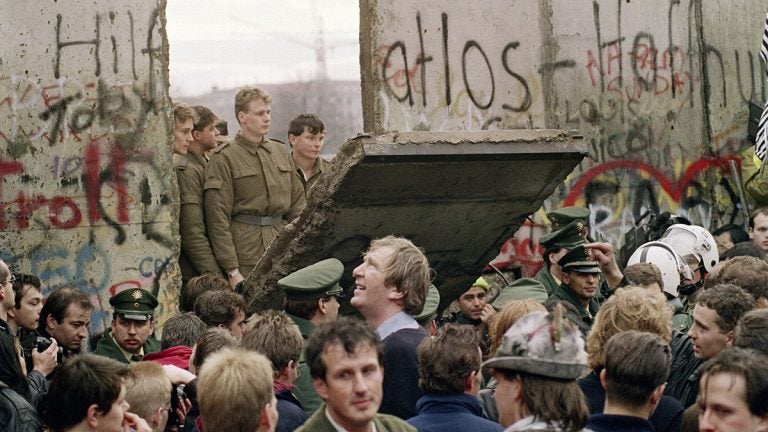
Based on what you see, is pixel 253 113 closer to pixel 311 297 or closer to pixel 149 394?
pixel 311 297

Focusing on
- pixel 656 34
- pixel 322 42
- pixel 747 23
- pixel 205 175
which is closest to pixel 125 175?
pixel 205 175

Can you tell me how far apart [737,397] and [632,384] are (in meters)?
0.42

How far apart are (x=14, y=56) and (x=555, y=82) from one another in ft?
17.0

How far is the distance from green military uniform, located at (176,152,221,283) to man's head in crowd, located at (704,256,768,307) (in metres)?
4.18

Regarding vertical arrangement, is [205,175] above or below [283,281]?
above

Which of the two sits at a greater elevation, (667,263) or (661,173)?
(661,173)

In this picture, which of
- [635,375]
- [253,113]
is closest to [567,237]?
[253,113]

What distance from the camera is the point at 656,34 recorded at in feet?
45.2

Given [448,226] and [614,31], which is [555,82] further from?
[448,226]

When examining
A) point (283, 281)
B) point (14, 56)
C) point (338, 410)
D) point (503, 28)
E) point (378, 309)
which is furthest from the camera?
point (503, 28)

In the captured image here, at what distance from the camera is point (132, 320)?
873 cm

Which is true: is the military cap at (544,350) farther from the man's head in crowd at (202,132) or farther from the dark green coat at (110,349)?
the man's head in crowd at (202,132)

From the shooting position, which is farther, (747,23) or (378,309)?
(747,23)

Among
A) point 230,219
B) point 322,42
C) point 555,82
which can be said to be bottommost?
point 230,219
